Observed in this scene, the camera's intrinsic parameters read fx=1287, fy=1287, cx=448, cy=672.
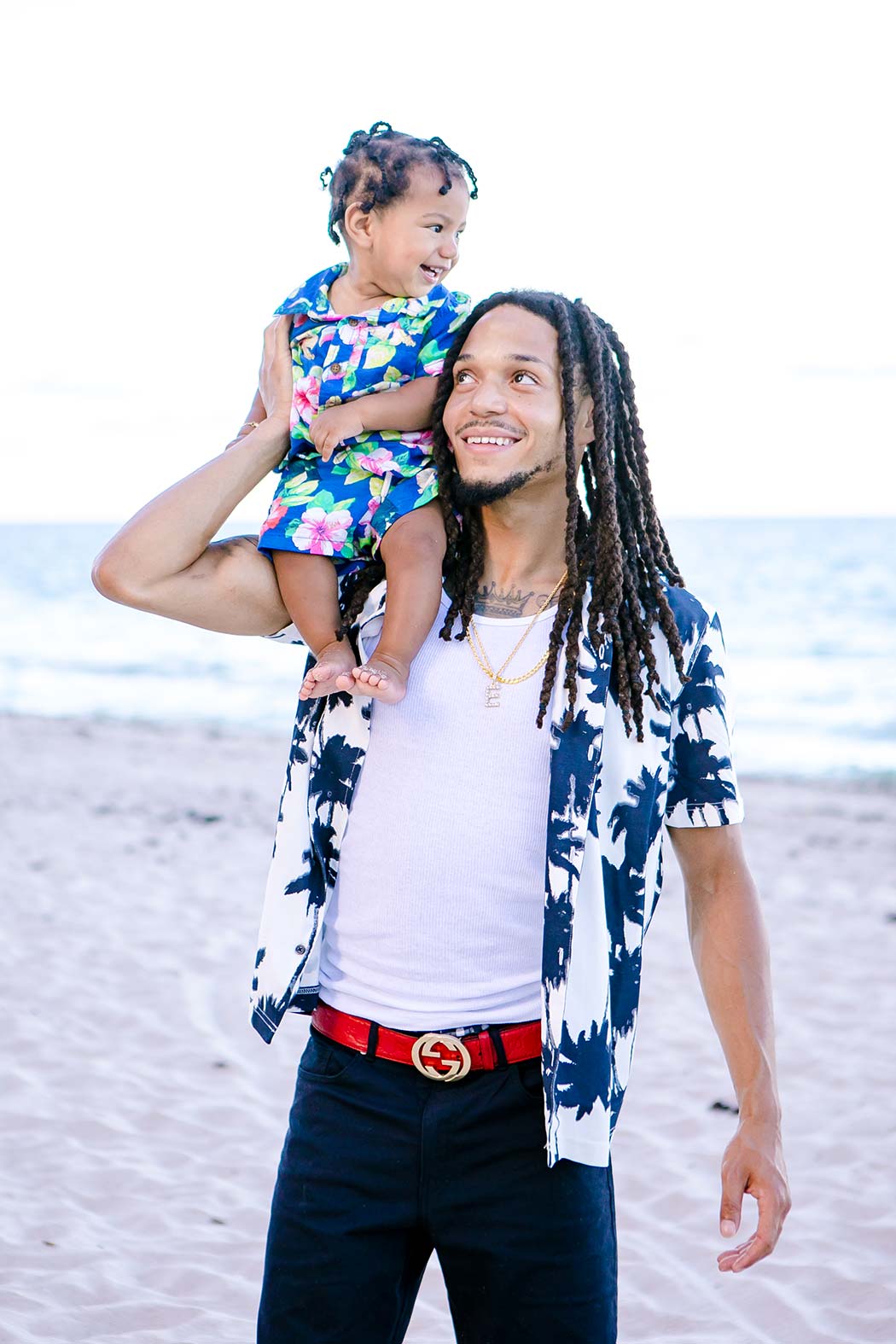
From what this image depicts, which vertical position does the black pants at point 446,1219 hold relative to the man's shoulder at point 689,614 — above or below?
below

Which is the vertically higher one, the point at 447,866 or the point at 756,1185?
the point at 447,866

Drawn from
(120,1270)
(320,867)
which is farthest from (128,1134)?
(320,867)

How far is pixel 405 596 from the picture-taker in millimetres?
2299

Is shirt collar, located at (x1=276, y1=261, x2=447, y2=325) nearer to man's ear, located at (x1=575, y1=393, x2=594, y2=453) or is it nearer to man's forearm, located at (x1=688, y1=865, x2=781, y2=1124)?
man's ear, located at (x1=575, y1=393, x2=594, y2=453)

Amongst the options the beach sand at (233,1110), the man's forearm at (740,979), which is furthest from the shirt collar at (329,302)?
the beach sand at (233,1110)

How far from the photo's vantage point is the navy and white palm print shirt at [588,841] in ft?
6.63

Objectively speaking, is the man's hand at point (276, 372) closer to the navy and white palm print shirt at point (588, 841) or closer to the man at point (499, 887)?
the man at point (499, 887)

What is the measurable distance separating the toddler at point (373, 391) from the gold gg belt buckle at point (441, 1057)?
64 centimetres

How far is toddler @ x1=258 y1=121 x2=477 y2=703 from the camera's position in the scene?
245 cm

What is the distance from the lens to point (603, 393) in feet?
8.10

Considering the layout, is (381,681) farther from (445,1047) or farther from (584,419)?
(584,419)

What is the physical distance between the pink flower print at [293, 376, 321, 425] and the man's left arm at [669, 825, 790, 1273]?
1102 mm

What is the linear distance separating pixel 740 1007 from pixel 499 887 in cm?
47

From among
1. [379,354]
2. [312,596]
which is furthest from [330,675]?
[379,354]
